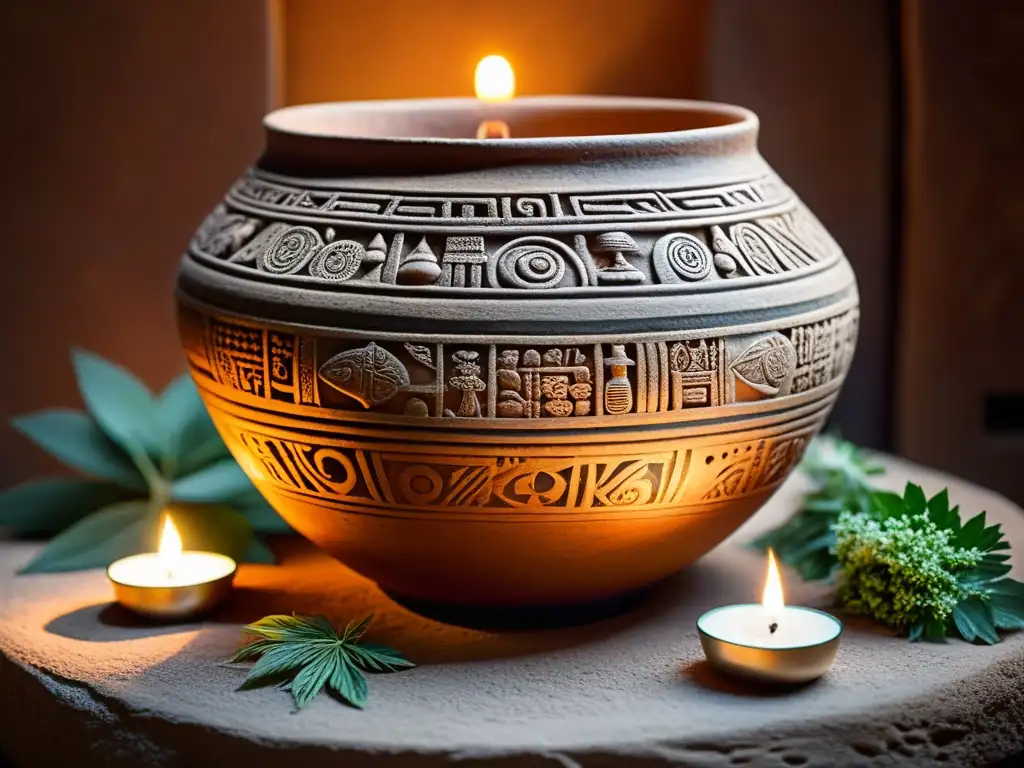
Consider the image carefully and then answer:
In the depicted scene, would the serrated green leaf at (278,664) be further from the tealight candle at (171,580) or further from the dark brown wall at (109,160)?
the dark brown wall at (109,160)

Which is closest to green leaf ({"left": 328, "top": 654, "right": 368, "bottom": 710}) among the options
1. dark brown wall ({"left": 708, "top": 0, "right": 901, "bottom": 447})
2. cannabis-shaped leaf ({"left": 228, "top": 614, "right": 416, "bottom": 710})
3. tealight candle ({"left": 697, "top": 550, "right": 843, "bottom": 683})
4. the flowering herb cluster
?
cannabis-shaped leaf ({"left": 228, "top": 614, "right": 416, "bottom": 710})

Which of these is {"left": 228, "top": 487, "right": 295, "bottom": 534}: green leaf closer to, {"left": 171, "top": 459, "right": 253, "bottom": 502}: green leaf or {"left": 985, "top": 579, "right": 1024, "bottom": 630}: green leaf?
{"left": 171, "top": 459, "right": 253, "bottom": 502}: green leaf

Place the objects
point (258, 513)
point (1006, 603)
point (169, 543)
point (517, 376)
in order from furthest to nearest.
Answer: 1. point (258, 513)
2. point (169, 543)
3. point (1006, 603)
4. point (517, 376)

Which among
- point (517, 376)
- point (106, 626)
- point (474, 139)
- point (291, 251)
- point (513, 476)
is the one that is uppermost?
point (474, 139)

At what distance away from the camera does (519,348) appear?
4.22 feet

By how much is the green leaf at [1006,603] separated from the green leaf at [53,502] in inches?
43.2

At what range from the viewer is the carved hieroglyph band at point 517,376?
1.29 meters

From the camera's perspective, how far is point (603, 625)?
1525mm

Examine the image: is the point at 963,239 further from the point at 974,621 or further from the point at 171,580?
the point at 171,580

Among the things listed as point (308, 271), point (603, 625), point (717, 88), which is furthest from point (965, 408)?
point (308, 271)

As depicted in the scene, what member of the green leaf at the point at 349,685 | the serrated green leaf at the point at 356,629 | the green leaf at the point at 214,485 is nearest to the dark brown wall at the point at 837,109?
the green leaf at the point at 214,485

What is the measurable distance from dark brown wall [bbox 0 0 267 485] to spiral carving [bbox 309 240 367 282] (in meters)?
0.86

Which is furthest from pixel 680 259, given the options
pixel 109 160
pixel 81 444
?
pixel 109 160

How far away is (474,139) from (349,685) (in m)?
0.57
